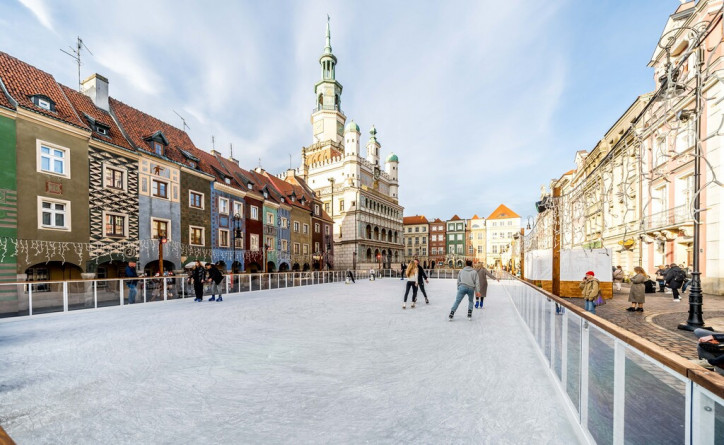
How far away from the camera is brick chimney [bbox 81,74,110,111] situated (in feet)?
68.1

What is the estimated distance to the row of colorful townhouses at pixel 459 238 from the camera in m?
76.0

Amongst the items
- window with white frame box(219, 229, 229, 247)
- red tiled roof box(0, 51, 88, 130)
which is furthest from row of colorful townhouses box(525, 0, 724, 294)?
window with white frame box(219, 229, 229, 247)

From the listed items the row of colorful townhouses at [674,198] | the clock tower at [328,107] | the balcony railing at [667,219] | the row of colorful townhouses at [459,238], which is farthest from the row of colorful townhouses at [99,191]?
the row of colorful townhouses at [459,238]

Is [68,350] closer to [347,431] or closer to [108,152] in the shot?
[347,431]

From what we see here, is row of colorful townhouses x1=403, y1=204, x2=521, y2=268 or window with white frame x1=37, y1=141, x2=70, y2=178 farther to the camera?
row of colorful townhouses x1=403, y1=204, x2=521, y2=268

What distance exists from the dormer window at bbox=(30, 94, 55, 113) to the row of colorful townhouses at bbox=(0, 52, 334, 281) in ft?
0.17

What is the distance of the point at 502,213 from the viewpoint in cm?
7738

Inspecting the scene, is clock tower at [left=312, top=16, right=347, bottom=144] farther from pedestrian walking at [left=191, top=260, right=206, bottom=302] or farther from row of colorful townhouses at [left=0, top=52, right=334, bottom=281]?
pedestrian walking at [left=191, top=260, right=206, bottom=302]

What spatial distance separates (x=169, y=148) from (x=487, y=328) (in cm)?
2543

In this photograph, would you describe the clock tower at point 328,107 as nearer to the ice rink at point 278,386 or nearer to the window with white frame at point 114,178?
the window with white frame at point 114,178

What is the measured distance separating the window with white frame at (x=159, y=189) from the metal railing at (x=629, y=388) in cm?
2416

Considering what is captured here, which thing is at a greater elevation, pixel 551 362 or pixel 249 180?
pixel 249 180

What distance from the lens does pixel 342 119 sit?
69875 mm

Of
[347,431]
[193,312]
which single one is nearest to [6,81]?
[193,312]
